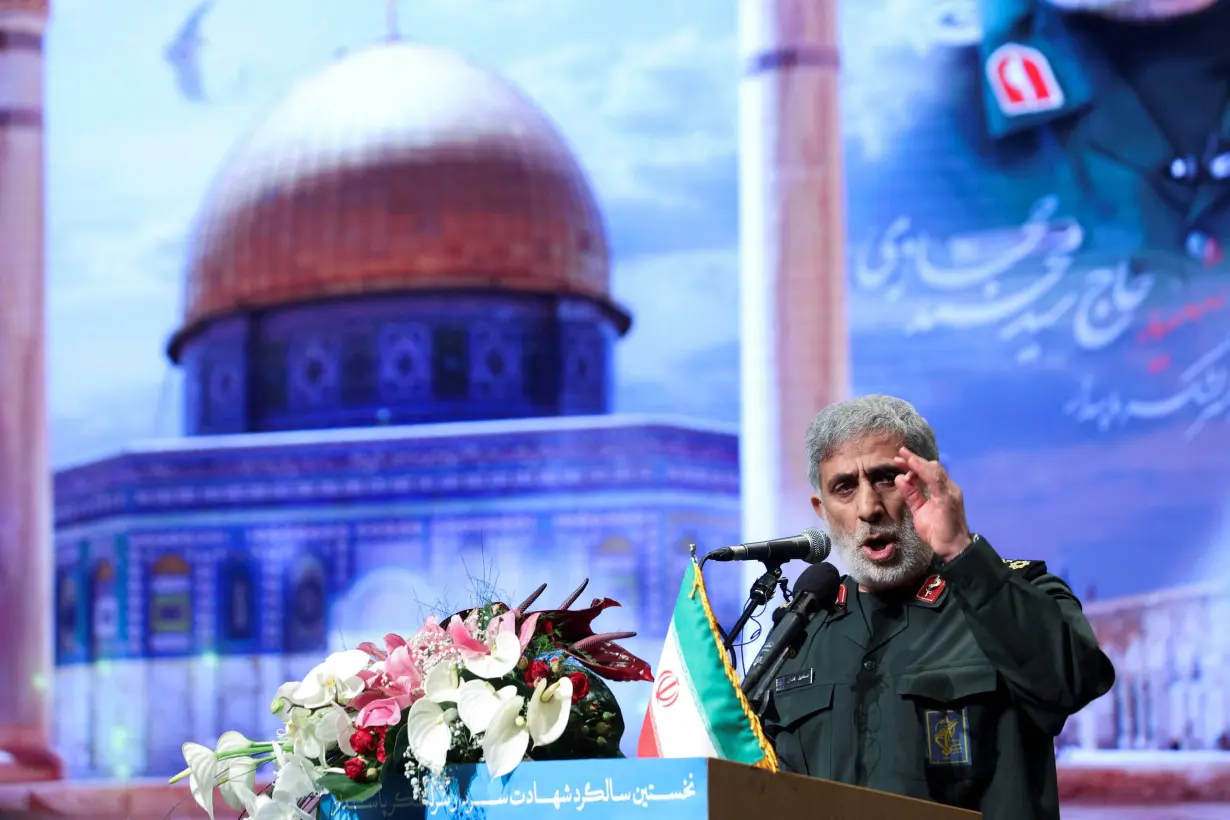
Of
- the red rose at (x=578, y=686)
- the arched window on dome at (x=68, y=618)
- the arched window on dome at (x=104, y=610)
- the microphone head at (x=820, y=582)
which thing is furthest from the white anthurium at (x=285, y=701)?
the arched window on dome at (x=104, y=610)

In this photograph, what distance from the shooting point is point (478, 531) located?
37.8 ft

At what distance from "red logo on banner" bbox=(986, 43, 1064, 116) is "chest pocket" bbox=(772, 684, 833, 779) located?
859cm

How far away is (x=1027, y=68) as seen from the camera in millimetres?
10172

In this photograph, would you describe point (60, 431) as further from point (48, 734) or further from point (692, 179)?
point (692, 179)

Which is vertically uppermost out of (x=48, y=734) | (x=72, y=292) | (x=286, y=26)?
(x=286, y=26)

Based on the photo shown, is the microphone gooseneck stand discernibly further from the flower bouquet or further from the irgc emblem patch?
the irgc emblem patch

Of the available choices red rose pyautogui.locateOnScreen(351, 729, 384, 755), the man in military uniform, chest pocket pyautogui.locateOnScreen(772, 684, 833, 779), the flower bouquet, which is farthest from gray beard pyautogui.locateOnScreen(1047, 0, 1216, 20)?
red rose pyautogui.locateOnScreen(351, 729, 384, 755)

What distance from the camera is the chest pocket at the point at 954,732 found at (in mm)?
2111

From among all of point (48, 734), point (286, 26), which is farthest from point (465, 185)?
point (48, 734)

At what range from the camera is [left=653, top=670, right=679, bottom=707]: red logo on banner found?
1768 mm

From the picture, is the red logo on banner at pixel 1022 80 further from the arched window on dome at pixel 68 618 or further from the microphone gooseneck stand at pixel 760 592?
the microphone gooseneck stand at pixel 760 592

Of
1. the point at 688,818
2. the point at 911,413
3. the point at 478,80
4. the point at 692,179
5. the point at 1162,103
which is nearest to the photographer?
the point at 688,818

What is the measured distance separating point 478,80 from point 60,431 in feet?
16.6

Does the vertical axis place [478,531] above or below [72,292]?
below
